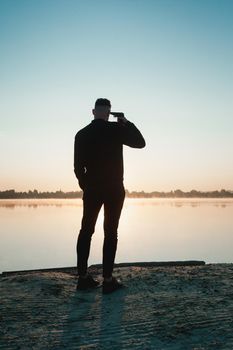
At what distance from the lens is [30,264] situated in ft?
73.4

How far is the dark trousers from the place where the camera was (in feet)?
18.5

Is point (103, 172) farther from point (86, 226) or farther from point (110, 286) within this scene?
point (110, 286)

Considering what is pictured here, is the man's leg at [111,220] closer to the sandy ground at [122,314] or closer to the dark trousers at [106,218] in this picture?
the dark trousers at [106,218]

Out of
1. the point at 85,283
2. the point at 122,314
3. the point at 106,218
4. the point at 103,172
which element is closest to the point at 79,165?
the point at 103,172

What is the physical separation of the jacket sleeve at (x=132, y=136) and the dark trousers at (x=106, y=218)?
0.65 m

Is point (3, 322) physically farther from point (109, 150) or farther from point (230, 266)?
point (230, 266)

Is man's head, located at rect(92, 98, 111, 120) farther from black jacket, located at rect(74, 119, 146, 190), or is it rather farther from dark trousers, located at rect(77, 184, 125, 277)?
dark trousers, located at rect(77, 184, 125, 277)

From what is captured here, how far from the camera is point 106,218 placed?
225 inches

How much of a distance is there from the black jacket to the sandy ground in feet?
5.28

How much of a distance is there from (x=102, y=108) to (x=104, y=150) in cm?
62

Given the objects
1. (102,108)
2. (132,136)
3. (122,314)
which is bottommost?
(122,314)

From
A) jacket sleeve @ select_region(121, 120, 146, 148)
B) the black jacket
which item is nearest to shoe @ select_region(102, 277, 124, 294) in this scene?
the black jacket

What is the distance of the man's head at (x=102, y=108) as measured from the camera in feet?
18.7

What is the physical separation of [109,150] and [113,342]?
2.81 m
